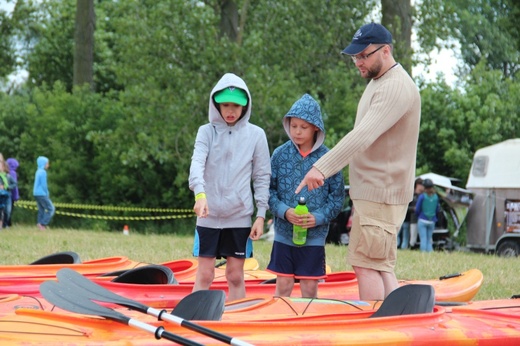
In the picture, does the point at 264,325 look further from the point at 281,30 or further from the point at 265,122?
the point at 281,30

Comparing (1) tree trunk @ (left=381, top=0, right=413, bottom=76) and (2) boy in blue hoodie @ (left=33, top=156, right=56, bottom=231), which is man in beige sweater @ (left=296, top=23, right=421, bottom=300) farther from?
(1) tree trunk @ (left=381, top=0, right=413, bottom=76)

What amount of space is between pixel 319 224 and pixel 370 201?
70cm

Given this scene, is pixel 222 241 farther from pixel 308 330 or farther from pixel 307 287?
pixel 308 330

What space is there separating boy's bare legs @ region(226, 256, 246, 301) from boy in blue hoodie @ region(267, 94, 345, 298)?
20 cm

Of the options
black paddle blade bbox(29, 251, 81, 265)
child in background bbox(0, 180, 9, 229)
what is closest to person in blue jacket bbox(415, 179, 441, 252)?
child in background bbox(0, 180, 9, 229)

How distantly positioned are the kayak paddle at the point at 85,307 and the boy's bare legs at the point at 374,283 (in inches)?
68.1

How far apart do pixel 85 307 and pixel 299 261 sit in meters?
2.06

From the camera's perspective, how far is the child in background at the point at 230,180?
20.2 feet

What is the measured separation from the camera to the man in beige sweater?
5480mm

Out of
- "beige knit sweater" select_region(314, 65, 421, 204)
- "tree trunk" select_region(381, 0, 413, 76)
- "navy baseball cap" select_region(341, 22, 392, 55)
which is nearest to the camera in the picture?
"beige knit sweater" select_region(314, 65, 421, 204)

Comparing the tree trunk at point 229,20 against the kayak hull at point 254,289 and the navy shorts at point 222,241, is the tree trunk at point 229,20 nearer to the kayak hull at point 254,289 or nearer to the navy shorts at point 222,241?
the kayak hull at point 254,289

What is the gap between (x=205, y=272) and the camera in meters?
6.24

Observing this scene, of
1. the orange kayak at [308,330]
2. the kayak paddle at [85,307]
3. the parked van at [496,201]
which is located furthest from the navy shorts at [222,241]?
the parked van at [496,201]

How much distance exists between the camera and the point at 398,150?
5.57 metres
